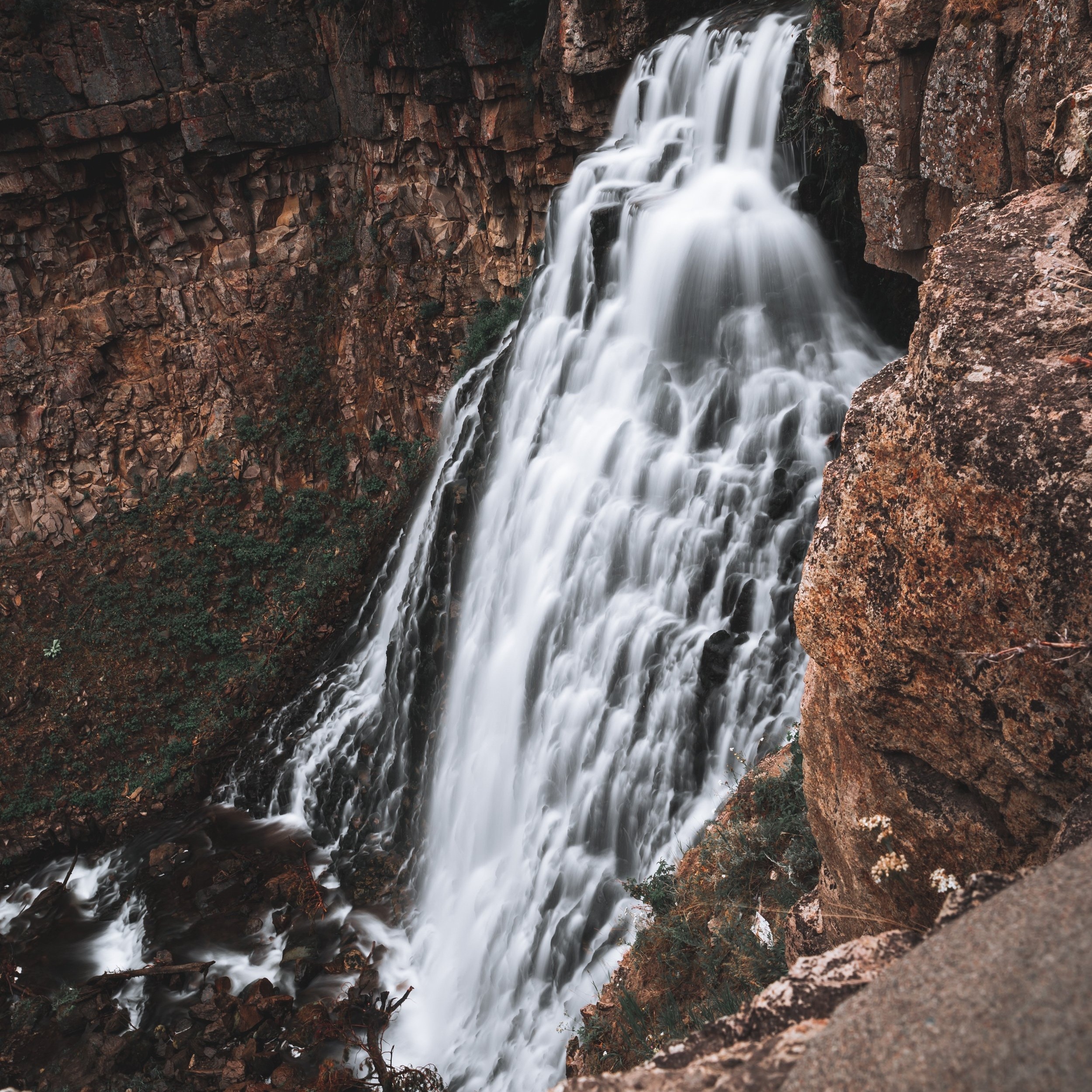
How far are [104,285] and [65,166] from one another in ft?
5.59

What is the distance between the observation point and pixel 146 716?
39.2ft

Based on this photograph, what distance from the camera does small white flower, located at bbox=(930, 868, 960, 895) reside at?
2.34 meters

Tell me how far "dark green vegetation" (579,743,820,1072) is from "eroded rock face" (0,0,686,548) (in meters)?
9.11

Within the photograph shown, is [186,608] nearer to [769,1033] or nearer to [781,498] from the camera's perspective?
[781,498]

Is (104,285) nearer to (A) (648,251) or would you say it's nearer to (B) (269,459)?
(B) (269,459)

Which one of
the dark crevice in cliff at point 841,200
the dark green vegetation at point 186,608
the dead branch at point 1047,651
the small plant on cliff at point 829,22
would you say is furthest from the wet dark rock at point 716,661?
the dark green vegetation at point 186,608

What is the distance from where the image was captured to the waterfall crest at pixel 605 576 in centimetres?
630

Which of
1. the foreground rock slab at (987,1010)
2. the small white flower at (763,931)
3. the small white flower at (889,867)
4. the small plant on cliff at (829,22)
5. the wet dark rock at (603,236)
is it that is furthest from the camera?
Answer: the wet dark rock at (603,236)

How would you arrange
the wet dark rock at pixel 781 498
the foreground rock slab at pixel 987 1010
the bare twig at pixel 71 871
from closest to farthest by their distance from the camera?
1. the foreground rock slab at pixel 987 1010
2. the wet dark rock at pixel 781 498
3. the bare twig at pixel 71 871

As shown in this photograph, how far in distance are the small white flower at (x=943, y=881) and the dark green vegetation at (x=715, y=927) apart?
1373mm

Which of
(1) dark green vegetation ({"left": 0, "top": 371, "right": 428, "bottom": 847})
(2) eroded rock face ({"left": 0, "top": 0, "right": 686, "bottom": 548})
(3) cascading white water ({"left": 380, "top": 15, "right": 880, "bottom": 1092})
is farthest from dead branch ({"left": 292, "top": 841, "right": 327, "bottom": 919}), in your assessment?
(2) eroded rock face ({"left": 0, "top": 0, "right": 686, "bottom": 548})

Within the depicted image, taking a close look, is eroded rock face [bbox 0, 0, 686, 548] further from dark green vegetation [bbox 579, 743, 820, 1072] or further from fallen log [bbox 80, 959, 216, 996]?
dark green vegetation [bbox 579, 743, 820, 1072]

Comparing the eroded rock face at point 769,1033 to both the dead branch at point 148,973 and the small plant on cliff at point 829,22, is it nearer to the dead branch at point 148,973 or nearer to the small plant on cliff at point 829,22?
the small plant on cliff at point 829,22

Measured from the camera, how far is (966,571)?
7.22 feet
